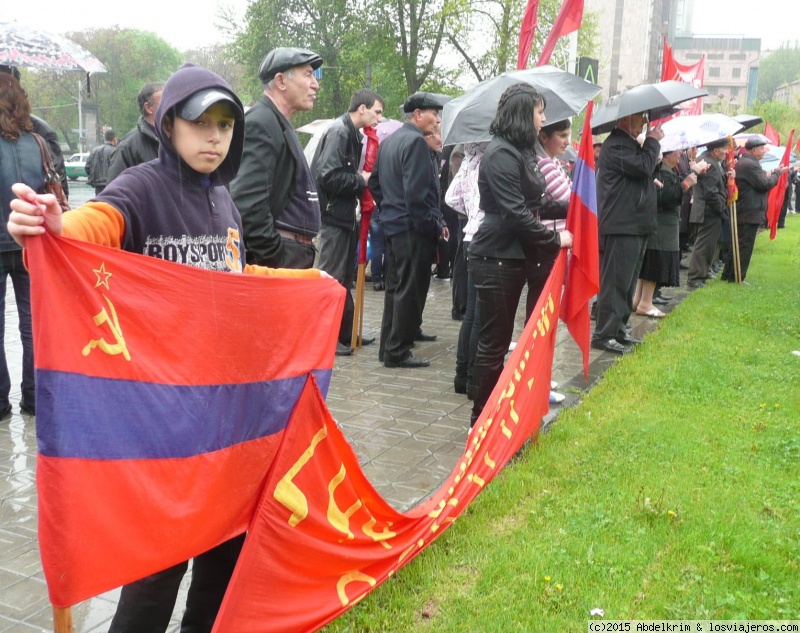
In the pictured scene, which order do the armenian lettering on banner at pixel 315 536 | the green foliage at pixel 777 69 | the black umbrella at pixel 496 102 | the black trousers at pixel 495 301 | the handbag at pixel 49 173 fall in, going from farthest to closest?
the green foliage at pixel 777 69, the black umbrella at pixel 496 102, the handbag at pixel 49 173, the black trousers at pixel 495 301, the armenian lettering on banner at pixel 315 536

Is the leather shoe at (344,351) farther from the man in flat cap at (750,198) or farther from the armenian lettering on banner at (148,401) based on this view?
the man in flat cap at (750,198)

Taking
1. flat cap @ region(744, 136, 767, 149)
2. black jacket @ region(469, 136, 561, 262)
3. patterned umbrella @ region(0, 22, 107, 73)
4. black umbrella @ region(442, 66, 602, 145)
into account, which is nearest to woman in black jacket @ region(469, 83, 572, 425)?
black jacket @ region(469, 136, 561, 262)

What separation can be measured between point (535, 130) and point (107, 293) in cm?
338

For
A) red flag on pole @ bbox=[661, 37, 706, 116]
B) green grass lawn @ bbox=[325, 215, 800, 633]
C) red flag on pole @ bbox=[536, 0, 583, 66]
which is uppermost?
red flag on pole @ bbox=[536, 0, 583, 66]

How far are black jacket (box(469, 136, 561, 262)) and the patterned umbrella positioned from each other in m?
3.35

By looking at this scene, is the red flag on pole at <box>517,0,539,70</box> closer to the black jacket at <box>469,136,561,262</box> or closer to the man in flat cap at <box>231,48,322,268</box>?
the black jacket at <box>469,136,561,262</box>

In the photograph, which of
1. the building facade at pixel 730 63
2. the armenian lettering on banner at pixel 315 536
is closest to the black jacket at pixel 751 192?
the armenian lettering on banner at pixel 315 536

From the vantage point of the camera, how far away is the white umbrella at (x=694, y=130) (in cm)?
957

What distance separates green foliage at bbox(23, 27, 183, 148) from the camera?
57969 mm

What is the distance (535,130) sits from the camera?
16.6 ft

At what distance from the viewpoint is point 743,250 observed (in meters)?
12.4

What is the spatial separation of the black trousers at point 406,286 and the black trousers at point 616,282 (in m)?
1.75

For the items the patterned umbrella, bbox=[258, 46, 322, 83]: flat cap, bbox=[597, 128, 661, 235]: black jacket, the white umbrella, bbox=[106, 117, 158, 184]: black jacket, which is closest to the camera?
bbox=[258, 46, 322, 83]: flat cap

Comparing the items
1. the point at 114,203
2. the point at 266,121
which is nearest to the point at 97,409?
the point at 114,203
